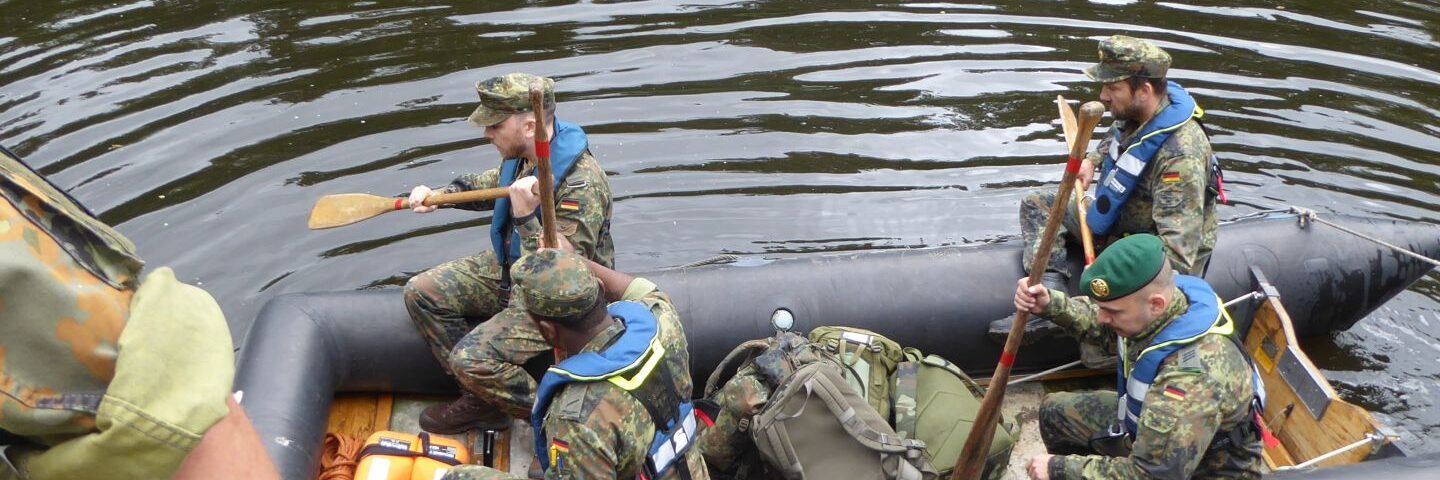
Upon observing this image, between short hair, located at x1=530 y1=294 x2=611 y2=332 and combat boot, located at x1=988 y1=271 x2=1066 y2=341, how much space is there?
1806mm

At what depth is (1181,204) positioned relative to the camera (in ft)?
13.3

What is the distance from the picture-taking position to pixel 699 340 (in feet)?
13.8

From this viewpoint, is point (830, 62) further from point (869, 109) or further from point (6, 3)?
point (6, 3)

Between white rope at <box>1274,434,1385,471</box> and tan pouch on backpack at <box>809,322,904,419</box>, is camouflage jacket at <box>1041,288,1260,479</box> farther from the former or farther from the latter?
tan pouch on backpack at <box>809,322,904,419</box>

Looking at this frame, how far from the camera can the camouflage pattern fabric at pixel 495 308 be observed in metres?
3.83

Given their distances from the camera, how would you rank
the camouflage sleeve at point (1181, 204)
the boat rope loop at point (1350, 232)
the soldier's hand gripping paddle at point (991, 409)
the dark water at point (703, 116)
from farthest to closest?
the dark water at point (703, 116) < the boat rope loop at point (1350, 232) < the camouflage sleeve at point (1181, 204) < the soldier's hand gripping paddle at point (991, 409)

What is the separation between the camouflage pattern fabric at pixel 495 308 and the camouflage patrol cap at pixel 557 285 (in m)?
0.86

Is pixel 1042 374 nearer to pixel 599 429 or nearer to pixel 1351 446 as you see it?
pixel 1351 446

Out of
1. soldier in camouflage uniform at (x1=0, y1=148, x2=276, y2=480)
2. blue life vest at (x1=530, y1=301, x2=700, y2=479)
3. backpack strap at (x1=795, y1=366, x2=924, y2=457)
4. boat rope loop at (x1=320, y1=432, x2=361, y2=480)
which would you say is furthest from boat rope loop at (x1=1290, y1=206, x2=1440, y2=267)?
soldier in camouflage uniform at (x1=0, y1=148, x2=276, y2=480)

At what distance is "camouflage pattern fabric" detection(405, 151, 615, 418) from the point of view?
151 inches

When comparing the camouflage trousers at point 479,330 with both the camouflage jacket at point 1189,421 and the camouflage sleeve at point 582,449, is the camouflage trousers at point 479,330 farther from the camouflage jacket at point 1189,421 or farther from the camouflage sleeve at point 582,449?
the camouflage jacket at point 1189,421

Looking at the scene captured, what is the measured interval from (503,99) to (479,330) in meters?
0.79

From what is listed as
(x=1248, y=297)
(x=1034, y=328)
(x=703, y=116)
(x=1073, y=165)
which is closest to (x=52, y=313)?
(x=1073, y=165)

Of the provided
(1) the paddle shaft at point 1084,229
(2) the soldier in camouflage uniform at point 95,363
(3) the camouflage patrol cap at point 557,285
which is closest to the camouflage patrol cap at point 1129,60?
(1) the paddle shaft at point 1084,229
